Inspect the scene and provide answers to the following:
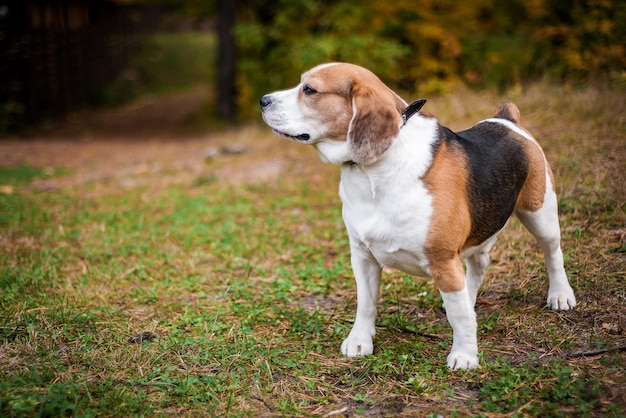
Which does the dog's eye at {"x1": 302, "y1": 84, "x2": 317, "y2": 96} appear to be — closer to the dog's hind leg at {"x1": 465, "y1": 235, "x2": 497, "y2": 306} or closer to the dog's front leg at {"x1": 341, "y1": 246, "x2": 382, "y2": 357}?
the dog's front leg at {"x1": 341, "y1": 246, "x2": 382, "y2": 357}

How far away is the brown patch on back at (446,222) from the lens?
3.56m

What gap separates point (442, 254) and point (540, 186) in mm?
1097

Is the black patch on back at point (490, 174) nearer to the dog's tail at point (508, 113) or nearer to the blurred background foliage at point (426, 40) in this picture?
the dog's tail at point (508, 113)

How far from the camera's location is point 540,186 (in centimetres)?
419

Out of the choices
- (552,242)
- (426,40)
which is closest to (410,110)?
(552,242)

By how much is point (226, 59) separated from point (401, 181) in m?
12.5

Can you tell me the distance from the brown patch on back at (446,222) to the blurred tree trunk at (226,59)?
12101 millimetres

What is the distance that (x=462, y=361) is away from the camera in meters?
3.68

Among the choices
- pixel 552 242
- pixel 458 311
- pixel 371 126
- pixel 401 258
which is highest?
pixel 371 126

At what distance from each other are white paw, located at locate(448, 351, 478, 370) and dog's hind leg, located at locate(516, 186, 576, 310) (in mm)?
1081

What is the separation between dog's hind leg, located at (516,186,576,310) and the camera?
425 centimetres

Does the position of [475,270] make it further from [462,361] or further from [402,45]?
[402,45]

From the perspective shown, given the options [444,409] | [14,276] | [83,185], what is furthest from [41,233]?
[444,409]

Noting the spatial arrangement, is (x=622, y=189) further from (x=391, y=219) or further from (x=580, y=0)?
(x=580, y=0)
